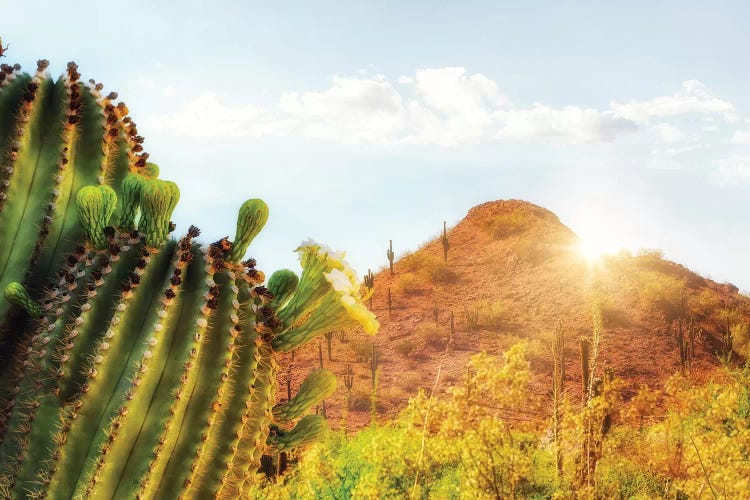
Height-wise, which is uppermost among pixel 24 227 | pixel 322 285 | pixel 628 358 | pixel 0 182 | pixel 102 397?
pixel 0 182

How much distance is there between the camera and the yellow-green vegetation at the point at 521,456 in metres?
6.18

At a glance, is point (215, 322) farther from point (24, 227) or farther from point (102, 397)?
point (24, 227)

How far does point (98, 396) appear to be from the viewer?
6.72ft

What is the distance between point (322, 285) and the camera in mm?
2342

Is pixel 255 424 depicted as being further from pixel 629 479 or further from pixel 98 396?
pixel 629 479

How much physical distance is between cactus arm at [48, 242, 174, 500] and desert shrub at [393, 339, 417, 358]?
15.7m

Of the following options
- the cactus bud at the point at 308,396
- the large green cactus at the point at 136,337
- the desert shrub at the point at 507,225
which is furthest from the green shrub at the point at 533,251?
the large green cactus at the point at 136,337

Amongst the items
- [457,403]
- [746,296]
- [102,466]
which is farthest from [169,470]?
[746,296]

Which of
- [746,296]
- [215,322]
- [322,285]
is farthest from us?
[746,296]

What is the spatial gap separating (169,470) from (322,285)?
0.75 m

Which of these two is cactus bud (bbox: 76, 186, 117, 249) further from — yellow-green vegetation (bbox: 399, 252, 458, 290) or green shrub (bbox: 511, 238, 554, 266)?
green shrub (bbox: 511, 238, 554, 266)

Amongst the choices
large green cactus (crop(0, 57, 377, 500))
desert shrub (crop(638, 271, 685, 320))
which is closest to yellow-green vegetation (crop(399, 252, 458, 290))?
desert shrub (crop(638, 271, 685, 320))

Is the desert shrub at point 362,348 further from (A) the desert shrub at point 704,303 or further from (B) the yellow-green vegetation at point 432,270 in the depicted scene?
(A) the desert shrub at point 704,303

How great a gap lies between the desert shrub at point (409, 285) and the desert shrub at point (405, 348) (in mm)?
3713
